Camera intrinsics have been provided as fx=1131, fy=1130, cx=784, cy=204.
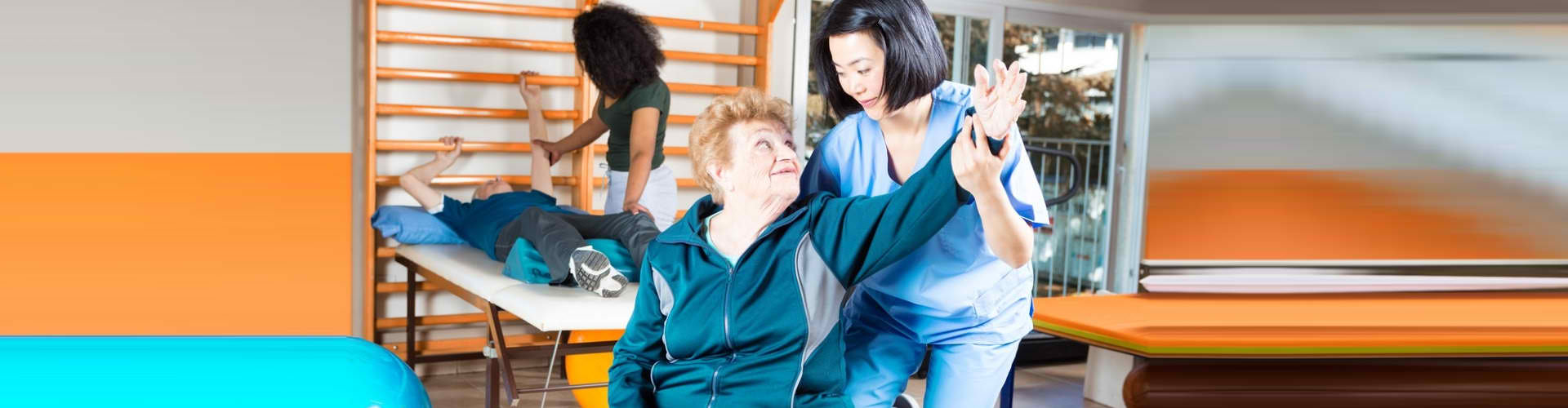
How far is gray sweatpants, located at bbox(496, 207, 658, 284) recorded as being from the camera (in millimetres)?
2791

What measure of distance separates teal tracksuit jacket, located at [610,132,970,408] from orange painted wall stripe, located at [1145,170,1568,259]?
44 cm

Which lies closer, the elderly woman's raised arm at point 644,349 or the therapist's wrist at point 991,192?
the therapist's wrist at point 991,192

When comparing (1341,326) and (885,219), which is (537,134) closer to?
(885,219)

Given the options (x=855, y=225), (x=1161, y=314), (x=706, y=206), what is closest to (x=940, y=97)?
(x=855, y=225)

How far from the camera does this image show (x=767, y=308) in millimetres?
1614

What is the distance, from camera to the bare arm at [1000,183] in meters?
1.22

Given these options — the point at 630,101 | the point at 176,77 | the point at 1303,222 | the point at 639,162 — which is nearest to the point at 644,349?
the point at 1303,222

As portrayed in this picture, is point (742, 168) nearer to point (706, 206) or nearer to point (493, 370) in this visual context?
point (706, 206)

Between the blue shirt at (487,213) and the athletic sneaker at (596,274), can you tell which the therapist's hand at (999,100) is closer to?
the athletic sneaker at (596,274)

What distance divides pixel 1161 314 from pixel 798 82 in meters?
3.08

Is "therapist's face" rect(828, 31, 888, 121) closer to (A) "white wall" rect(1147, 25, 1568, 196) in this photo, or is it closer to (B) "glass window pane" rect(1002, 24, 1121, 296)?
(A) "white wall" rect(1147, 25, 1568, 196)

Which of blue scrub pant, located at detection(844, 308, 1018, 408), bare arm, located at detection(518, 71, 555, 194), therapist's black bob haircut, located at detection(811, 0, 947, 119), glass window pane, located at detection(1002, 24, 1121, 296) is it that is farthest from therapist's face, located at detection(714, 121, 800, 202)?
glass window pane, located at detection(1002, 24, 1121, 296)

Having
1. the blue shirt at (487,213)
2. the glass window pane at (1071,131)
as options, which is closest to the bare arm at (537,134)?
the blue shirt at (487,213)

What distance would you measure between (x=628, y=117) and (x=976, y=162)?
7.51 ft
